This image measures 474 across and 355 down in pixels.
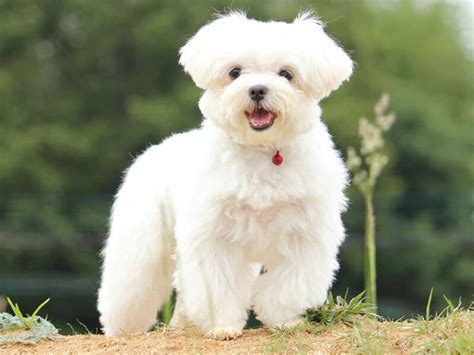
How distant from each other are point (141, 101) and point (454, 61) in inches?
781

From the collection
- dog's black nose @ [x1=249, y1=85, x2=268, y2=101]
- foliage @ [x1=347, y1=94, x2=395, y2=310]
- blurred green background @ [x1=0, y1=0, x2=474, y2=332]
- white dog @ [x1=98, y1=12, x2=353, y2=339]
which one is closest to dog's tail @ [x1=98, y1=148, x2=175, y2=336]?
white dog @ [x1=98, y1=12, x2=353, y2=339]

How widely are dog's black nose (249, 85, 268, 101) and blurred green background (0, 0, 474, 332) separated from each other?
25.2 metres

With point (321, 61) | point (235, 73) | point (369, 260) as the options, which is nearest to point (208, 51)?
point (235, 73)

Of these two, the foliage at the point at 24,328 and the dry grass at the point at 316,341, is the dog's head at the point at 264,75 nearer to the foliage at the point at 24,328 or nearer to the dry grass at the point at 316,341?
the dry grass at the point at 316,341

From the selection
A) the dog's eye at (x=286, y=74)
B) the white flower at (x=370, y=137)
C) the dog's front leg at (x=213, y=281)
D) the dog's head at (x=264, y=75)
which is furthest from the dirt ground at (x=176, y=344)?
the dog's eye at (x=286, y=74)

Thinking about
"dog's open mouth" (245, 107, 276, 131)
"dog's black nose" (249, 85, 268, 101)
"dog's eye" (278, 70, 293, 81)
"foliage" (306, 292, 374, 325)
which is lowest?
"foliage" (306, 292, 374, 325)

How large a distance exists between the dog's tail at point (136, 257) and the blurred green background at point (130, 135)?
23.3 metres

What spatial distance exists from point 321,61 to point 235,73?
505 mm

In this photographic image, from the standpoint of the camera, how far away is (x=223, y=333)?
6621 mm

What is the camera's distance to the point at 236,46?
253 inches

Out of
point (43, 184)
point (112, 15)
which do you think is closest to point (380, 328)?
point (43, 184)

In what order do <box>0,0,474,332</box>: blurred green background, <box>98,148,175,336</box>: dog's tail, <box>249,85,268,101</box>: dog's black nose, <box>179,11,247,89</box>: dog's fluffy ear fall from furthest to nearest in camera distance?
<box>0,0,474,332</box>: blurred green background < <box>98,148,175,336</box>: dog's tail < <box>179,11,247,89</box>: dog's fluffy ear < <box>249,85,268,101</box>: dog's black nose

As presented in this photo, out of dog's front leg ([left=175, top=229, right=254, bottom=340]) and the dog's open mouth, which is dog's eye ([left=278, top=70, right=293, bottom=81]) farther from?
dog's front leg ([left=175, top=229, right=254, bottom=340])

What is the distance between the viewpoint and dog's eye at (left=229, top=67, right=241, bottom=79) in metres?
6.45
